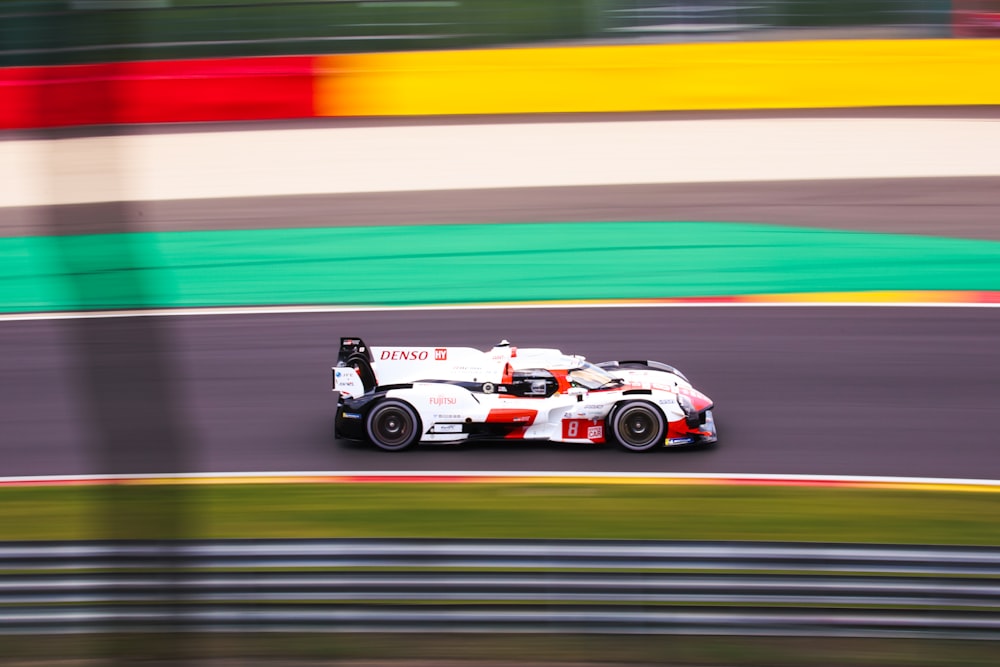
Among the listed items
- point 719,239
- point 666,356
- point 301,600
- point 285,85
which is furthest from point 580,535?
point 285,85

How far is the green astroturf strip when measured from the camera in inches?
477

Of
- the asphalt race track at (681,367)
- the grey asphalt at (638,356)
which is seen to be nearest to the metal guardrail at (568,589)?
the asphalt race track at (681,367)

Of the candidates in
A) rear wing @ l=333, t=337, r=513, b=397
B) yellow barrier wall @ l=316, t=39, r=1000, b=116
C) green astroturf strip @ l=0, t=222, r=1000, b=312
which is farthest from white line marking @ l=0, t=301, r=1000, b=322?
yellow barrier wall @ l=316, t=39, r=1000, b=116

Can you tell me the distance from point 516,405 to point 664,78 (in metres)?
8.97

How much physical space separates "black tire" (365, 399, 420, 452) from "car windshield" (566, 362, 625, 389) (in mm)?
1253

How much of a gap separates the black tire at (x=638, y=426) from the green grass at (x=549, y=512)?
712mm

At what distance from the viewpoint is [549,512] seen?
277 inches

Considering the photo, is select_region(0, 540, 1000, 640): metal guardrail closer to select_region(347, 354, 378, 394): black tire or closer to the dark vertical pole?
the dark vertical pole

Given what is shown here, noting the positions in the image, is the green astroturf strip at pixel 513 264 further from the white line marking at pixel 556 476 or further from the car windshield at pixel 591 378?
the white line marking at pixel 556 476

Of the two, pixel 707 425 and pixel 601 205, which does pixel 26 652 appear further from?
pixel 601 205

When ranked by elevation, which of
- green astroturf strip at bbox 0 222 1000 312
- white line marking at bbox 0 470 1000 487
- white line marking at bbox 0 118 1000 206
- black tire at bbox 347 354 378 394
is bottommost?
white line marking at bbox 0 470 1000 487

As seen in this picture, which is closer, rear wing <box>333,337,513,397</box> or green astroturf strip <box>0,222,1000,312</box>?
rear wing <box>333,337,513,397</box>

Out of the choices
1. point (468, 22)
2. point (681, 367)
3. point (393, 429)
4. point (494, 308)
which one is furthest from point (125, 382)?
point (468, 22)

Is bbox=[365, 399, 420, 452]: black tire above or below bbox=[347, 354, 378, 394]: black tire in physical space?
below
